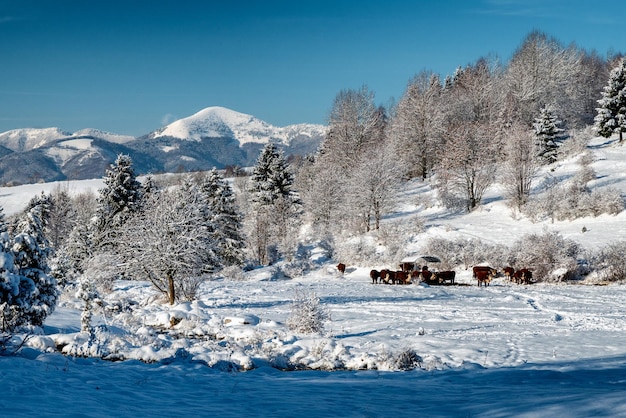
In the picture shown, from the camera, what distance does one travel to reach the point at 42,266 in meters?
12.5

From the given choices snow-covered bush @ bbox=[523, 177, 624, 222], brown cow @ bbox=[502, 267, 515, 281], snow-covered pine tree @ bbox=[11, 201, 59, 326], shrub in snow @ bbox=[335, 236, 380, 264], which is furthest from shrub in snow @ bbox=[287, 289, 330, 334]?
snow-covered bush @ bbox=[523, 177, 624, 222]

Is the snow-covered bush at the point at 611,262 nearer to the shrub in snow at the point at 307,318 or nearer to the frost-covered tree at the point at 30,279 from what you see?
the shrub in snow at the point at 307,318

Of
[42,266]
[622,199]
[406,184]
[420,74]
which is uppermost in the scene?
[420,74]

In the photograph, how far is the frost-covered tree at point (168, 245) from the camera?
19.0 meters

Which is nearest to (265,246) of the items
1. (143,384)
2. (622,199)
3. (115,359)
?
(622,199)

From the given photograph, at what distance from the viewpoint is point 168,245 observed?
19000mm

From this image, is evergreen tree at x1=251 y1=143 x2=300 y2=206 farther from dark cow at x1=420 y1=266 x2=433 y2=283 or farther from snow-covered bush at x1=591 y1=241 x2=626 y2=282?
snow-covered bush at x1=591 y1=241 x2=626 y2=282

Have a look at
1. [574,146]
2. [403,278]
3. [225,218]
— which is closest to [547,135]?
[574,146]

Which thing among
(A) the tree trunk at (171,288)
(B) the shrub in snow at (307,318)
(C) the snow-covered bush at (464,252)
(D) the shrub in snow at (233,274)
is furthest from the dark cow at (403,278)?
(B) the shrub in snow at (307,318)

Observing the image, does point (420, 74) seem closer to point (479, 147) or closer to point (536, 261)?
point (479, 147)

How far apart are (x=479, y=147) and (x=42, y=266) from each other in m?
37.6

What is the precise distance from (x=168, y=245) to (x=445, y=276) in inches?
631

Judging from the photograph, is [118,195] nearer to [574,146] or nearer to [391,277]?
[391,277]

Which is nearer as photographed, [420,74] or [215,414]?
[215,414]
